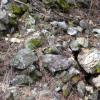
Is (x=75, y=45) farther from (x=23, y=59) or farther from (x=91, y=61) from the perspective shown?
(x=23, y=59)

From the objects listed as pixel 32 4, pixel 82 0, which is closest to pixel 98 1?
pixel 82 0

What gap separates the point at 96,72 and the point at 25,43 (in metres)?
0.98

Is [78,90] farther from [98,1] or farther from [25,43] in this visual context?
[98,1]

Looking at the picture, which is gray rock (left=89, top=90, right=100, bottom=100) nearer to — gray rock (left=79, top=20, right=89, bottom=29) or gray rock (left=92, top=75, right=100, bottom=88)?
gray rock (left=92, top=75, right=100, bottom=88)

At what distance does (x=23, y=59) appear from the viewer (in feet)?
11.1

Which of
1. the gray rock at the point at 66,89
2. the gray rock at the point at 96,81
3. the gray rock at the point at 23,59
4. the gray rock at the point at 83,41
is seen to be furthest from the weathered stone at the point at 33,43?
the gray rock at the point at 96,81

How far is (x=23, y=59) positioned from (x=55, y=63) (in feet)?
1.26

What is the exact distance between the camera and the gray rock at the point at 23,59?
3377 mm

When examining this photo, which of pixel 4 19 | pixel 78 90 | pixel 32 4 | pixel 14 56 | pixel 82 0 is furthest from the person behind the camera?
pixel 82 0

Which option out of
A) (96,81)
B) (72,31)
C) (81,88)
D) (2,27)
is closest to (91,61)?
(96,81)

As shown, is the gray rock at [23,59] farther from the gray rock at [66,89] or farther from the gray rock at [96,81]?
the gray rock at [96,81]

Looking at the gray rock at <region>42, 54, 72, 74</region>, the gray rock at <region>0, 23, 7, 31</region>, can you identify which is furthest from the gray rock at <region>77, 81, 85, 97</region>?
the gray rock at <region>0, 23, 7, 31</region>

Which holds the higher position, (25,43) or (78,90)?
(25,43)

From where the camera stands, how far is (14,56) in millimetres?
3529
